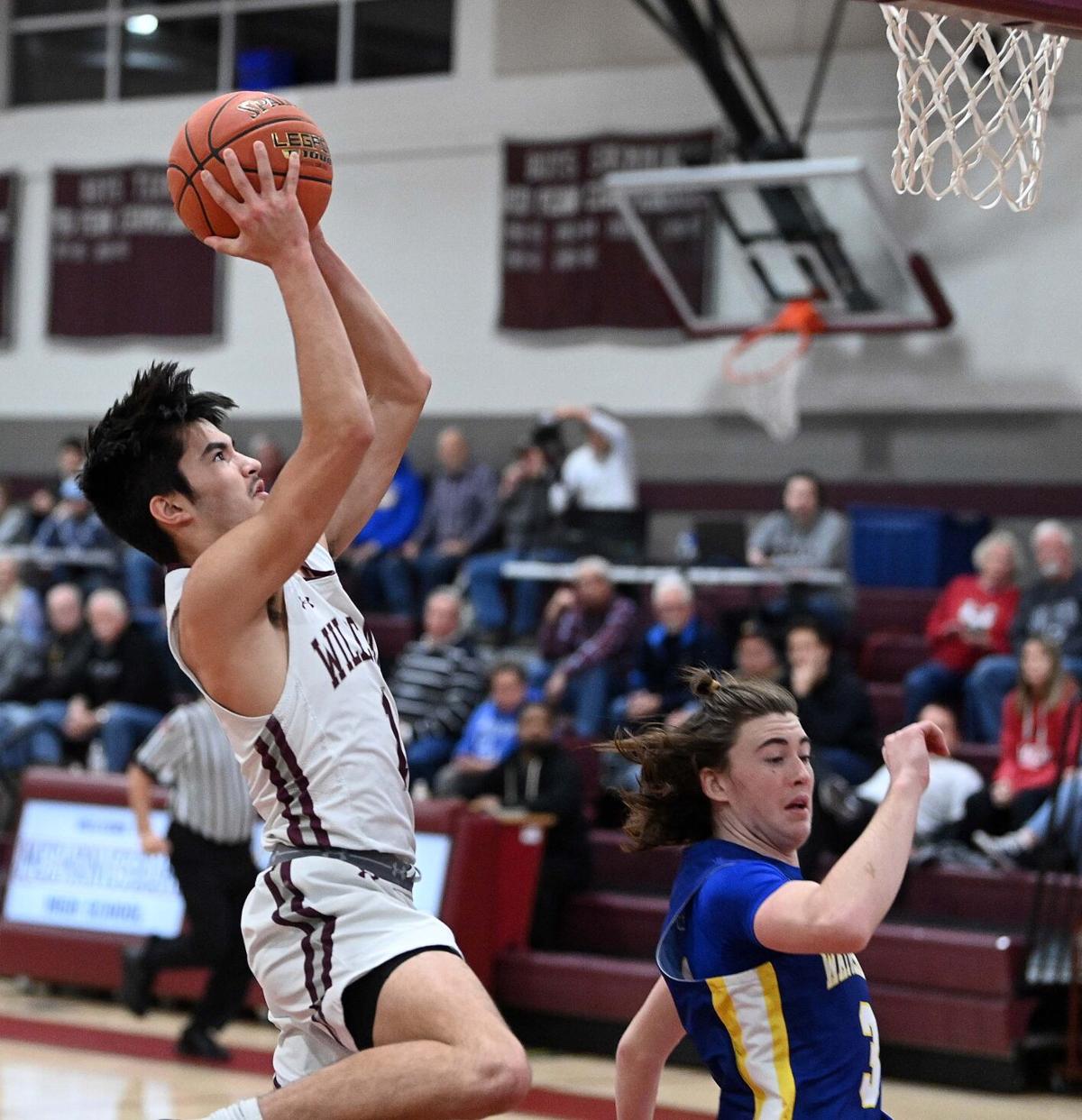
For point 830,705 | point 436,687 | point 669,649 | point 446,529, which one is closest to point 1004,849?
point 830,705

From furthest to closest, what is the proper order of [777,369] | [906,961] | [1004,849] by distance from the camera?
[777,369] → [1004,849] → [906,961]

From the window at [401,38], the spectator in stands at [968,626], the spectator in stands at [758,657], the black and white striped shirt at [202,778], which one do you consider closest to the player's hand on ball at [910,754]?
the black and white striped shirt at [202,778]

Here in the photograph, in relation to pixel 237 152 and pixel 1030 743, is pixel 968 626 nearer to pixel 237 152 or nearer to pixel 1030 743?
pixel 1030 743

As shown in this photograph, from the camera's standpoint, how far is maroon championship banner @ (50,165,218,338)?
53.4 ft

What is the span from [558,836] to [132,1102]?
2761 millimetres

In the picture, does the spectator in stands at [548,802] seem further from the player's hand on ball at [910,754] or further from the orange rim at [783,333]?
Answer: the player's hand on ball at [910,754]

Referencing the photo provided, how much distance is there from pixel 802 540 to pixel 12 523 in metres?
6.41

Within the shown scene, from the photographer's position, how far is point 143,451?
10.6 ft

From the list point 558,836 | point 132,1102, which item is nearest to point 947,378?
point 558,836

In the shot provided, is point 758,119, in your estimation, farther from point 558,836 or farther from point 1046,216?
point 558,836

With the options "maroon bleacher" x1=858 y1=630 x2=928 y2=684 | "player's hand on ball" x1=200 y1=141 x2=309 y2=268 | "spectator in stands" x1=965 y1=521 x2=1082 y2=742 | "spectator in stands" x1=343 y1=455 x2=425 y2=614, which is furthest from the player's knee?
"spectator in stands" x1=343 y1=455 x2=425 y2=614

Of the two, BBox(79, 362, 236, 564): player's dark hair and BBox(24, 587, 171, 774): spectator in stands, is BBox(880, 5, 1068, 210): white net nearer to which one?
BBox(79, 362, 236, 564): player's dark hair

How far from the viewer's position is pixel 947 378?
13.2 meters

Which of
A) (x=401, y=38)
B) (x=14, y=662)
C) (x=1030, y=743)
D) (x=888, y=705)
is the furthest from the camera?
(x=401, y=38)
